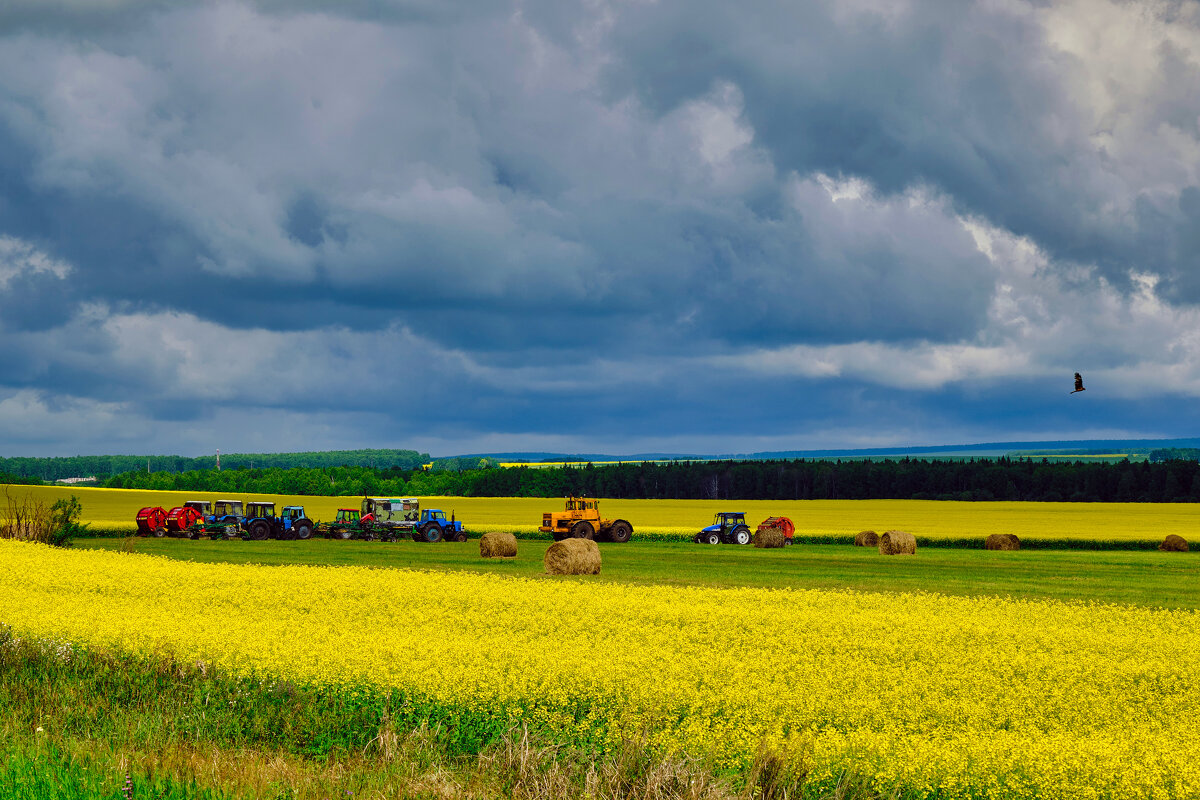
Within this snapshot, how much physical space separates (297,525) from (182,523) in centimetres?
567

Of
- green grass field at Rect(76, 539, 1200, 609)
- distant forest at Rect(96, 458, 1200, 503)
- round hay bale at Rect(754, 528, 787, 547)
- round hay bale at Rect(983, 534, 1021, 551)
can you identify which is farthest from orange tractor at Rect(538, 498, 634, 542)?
distant forest at Rect(96, 458, 1200, 503)

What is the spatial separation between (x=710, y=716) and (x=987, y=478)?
115434 mm

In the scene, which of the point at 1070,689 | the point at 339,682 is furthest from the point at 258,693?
the point at 1070,689

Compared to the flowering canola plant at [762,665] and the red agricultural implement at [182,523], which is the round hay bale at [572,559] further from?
the red agricultural implement at [182,523]

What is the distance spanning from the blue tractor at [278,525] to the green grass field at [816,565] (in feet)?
5.80

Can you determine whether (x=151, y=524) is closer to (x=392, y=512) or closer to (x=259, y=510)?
(x=259, y=510)

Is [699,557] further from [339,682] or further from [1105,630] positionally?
[339,682]

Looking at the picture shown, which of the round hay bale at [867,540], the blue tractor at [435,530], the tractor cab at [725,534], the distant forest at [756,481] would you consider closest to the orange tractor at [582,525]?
the tractor cab at [725,534]

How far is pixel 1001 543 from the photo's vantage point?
5172cm

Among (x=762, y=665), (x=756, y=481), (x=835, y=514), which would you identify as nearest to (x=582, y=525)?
(x=762, y=665)

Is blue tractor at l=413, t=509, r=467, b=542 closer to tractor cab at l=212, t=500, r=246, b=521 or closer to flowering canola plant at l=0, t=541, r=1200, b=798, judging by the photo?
tractor cab at l=212, t=500, r=246, b=521

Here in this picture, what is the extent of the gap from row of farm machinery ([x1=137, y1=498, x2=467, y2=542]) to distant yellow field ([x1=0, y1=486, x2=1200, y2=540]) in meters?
4.77

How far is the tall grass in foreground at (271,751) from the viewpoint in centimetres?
880

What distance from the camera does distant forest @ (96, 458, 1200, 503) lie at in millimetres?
111125
